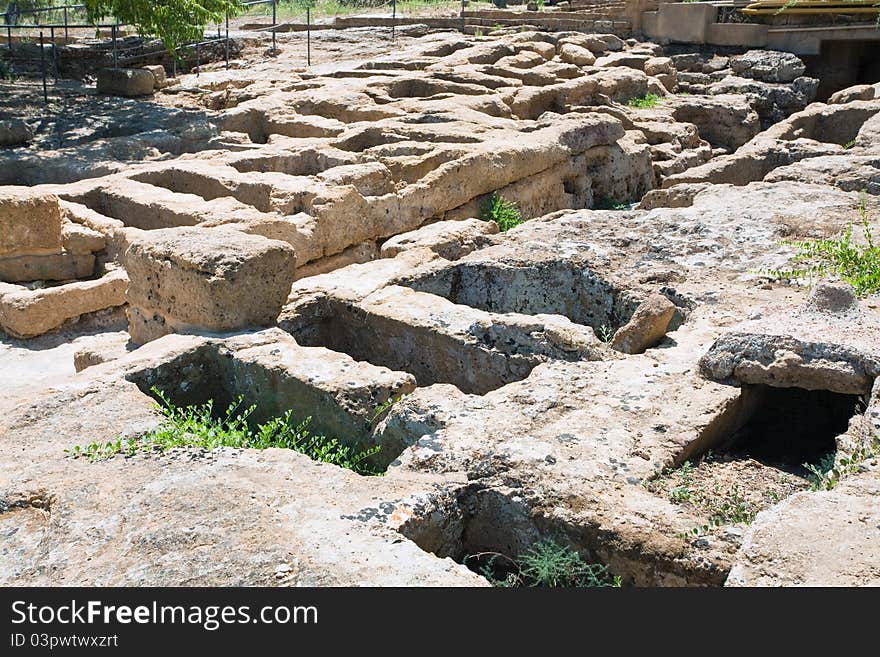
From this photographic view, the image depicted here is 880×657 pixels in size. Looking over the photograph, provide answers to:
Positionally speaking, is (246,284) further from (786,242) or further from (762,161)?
(762,161)

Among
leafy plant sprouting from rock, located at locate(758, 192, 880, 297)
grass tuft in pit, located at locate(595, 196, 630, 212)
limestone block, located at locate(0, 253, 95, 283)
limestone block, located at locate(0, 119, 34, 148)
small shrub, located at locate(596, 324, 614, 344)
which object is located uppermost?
limestone block, located at locate(0, 119, 34, 148)

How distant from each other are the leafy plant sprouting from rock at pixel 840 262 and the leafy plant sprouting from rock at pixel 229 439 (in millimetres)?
3263

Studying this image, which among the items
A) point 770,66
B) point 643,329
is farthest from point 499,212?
point 770,66

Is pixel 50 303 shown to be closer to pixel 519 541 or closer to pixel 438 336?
pixel 438 336

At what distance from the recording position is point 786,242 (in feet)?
23.5

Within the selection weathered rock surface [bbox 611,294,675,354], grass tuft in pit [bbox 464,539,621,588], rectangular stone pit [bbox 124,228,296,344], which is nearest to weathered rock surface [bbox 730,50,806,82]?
weathered rock surface [bbox 611,294,675,354]

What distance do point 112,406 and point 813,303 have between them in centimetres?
387

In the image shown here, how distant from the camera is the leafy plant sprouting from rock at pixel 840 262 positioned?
5.98m

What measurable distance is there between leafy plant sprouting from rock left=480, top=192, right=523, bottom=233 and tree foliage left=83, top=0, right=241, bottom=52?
539cm

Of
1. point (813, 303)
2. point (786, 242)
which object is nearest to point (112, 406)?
point (813, 303)

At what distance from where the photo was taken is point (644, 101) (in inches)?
637

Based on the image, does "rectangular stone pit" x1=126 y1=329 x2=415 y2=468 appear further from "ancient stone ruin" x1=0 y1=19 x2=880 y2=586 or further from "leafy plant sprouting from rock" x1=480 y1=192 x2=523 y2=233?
"leafy plant sprouting from rock" x1=480 y1=192 x2=523 y2=233

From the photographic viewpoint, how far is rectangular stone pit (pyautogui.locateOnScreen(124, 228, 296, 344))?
578 centimetres

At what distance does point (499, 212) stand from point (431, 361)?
4.85 meters
